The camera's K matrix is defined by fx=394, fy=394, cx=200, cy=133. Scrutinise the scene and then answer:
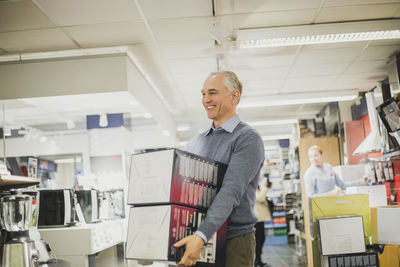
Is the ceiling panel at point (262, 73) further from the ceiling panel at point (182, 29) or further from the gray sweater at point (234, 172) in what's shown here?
the gray sweater at point (234, 172)

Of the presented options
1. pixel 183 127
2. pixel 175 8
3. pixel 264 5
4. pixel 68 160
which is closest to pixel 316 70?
pixel 264 5

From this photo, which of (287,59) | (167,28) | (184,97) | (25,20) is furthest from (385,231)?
(184,97)

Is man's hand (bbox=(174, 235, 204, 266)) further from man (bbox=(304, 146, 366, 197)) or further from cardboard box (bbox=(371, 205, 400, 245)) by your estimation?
man (bbox=(304, 146, 366, 197))

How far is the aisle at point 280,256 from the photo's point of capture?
22.9 ft

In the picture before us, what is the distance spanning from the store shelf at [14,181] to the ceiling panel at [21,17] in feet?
5.23

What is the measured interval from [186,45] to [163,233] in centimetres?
354

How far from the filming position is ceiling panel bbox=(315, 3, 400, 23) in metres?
3.90

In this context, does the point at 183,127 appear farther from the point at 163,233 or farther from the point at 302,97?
the point at 163,233

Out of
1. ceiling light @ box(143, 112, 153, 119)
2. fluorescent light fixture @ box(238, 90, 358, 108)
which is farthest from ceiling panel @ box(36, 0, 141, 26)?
fluorescent light fixture @ box(238, 90, 358, 108)

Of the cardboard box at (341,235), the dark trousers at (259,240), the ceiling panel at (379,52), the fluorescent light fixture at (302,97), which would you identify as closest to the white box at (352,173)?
the fluorescent light fixture at (302,97)

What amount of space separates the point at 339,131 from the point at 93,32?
16.9ft

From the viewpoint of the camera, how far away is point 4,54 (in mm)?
4539

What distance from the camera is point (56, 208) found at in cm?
384

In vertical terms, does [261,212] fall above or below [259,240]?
above
